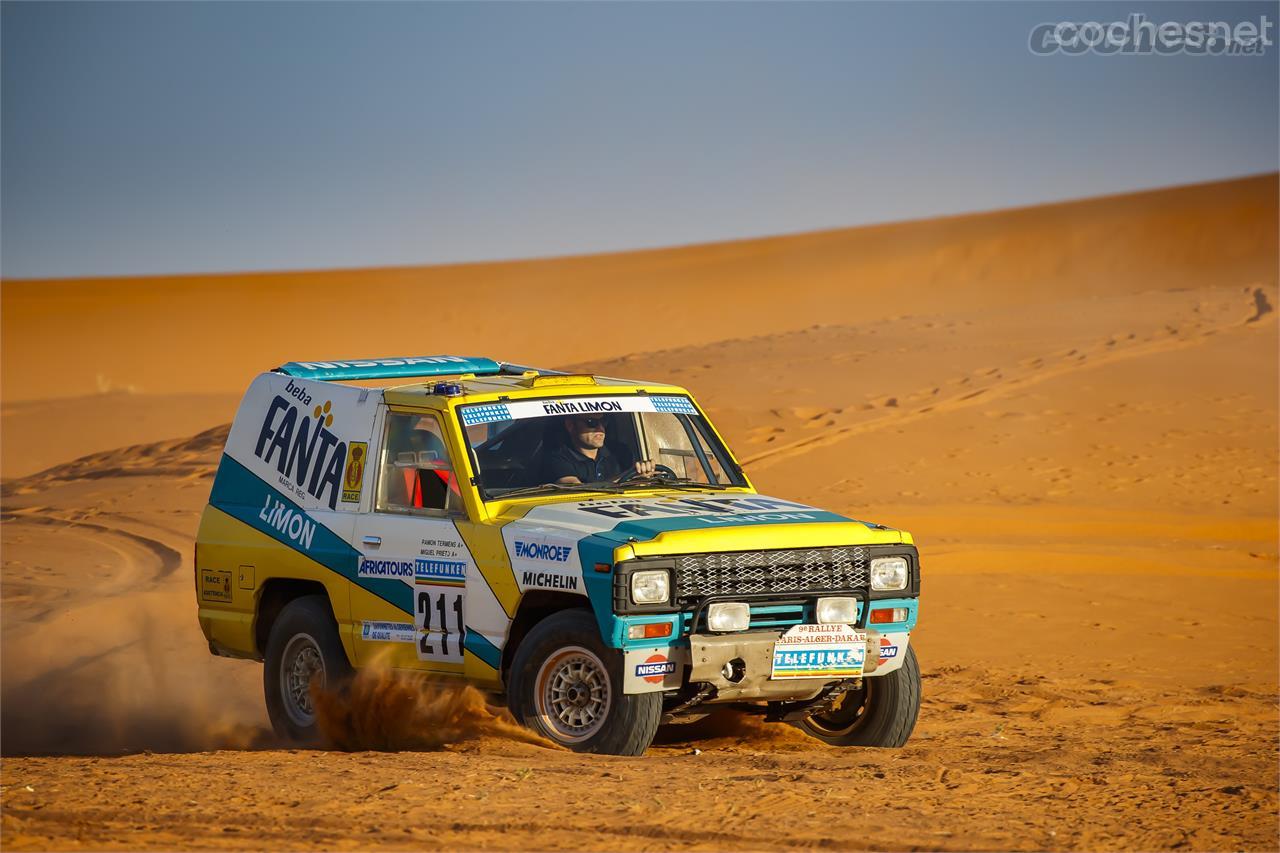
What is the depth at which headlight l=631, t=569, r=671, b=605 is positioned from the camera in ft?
25.6

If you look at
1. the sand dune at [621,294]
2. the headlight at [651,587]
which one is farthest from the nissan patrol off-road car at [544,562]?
the sand dune at [621,294]

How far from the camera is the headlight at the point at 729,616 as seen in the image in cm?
795

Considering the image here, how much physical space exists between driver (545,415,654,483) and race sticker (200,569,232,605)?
7.81 ft

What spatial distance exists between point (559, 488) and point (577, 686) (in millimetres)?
1252

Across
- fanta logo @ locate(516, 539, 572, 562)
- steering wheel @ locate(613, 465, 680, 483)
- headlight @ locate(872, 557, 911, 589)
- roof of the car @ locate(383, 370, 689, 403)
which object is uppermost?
roof of the car @ locate(383, 370, 689, 403)

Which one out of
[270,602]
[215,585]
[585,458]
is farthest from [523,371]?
[215,585]

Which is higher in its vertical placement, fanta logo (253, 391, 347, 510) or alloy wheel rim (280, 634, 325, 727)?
fanta logo (253, 391, 347, 510)

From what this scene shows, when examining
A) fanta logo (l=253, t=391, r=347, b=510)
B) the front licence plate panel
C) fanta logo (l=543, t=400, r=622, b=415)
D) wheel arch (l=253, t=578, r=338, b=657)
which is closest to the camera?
the front licence plate panel

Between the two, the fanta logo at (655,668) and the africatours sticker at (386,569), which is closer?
the fanta logo at (655,668)

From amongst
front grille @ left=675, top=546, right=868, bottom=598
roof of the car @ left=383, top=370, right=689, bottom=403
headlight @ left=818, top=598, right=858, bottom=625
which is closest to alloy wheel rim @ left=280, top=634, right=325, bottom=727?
roof of the car @ left=383, top=370, right=689, bottom=403

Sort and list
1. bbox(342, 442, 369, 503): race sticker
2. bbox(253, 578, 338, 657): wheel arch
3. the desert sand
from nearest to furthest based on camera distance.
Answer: the desert sand → bbox(342, 442, 369, 503): race sticker → bbox(253, 578, 338, 657): wheel arch

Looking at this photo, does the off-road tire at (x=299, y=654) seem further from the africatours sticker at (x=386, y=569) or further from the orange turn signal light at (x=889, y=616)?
the orange turn signal light at (x=889, y=616)

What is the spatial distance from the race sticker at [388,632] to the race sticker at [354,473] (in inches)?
27.5

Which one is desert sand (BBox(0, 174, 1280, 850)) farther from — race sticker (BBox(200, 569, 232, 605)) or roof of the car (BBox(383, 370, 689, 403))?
roof of the car (BBox(383, 370, 689, 403))
